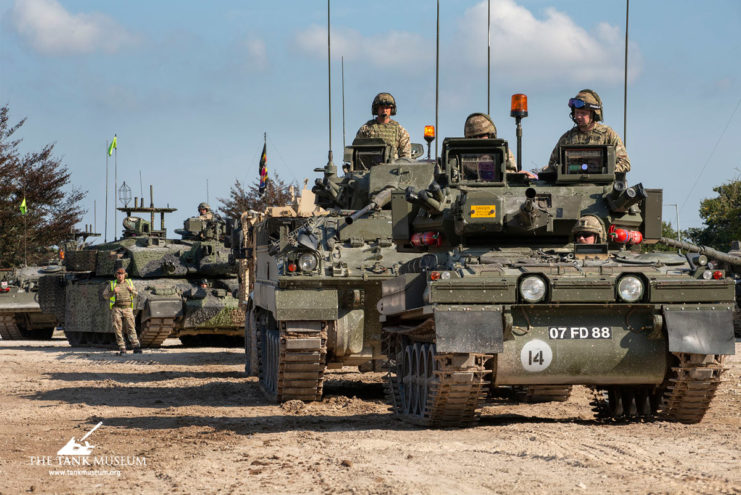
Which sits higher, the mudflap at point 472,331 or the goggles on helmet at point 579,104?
the goggles on helmet at point 579,104

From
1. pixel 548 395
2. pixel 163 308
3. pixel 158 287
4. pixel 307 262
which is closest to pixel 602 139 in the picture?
pixel 548 395

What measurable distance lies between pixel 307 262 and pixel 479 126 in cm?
324

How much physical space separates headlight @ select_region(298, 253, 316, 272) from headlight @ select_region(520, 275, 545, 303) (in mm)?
3709

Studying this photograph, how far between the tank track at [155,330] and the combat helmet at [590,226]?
12.6 metres

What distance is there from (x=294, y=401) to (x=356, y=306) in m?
1.25

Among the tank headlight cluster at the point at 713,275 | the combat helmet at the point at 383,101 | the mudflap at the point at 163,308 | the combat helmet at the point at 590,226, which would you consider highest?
the combat helmet at the point at 383,101

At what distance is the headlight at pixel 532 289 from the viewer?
9297mm

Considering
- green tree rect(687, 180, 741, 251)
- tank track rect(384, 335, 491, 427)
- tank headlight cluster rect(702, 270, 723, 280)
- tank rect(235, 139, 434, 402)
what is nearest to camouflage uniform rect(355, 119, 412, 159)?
tank rect(235, 139, 434, 402)

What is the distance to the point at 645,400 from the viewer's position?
1078 centimetres

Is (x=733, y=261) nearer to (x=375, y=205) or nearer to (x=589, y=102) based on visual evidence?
(x=589, y=102)

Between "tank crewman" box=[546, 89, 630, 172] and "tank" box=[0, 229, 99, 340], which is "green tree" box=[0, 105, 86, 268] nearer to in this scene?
"tank" box=[0, 229, 99, 340]

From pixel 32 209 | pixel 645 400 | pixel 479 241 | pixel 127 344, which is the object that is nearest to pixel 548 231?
pixel 479 241

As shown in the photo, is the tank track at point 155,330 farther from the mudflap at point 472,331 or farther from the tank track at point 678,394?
the mudflap at point 472,331

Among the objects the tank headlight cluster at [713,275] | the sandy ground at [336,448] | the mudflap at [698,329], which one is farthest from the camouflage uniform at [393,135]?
the mudflap at [698,329]
